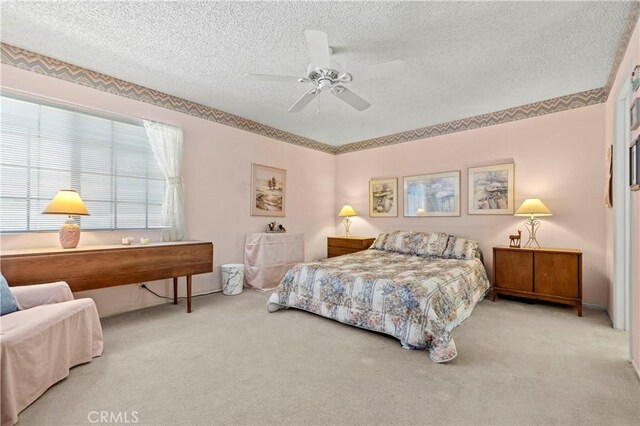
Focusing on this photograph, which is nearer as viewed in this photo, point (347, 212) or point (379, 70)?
→ point (379, 70)

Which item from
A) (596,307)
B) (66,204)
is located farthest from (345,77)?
(596,307)

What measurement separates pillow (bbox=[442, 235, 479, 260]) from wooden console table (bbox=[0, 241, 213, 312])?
11.0ft

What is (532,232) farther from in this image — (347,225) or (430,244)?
(347,225)

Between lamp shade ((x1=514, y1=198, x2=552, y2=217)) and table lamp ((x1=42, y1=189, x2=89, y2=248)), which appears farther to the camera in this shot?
lamp shade ((x1=514, y1=198, x2=552, y2=217))

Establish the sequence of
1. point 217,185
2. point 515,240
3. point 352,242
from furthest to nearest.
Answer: point 352,242 < point 217,185 < point 515,240

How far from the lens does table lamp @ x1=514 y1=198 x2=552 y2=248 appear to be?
3.59 metres

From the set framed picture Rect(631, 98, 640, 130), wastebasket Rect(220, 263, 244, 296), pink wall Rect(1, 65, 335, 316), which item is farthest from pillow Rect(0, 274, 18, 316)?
framed picture Rect(631, 98, 640, 130)

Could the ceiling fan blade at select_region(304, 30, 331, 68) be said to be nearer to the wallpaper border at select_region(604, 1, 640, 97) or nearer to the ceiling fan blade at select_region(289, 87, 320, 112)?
the ceiling fan blade at select_region(289, 87, 320, 112)

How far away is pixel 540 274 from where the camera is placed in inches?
138

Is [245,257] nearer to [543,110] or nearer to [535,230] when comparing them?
[535,230]

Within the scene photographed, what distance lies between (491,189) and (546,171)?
69 cm

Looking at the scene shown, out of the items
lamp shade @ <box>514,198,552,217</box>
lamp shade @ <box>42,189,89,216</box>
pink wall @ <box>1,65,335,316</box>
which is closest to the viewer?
lamp shade @ <box>42,189,89,216</box>

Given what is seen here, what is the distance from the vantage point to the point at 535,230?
397 cm

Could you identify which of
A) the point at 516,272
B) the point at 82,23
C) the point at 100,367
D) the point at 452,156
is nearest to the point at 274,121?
the point at 82,23
